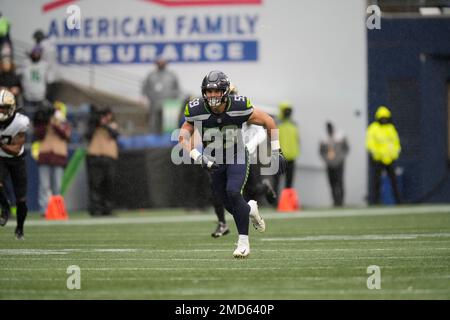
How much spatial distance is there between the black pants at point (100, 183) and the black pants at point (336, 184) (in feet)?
15.3

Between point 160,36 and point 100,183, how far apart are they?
186 inches

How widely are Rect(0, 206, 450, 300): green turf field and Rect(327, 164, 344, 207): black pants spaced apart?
16.3 feet

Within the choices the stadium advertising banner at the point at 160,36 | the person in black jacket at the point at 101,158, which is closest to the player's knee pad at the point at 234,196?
the person in black jacket at the point at 101,158

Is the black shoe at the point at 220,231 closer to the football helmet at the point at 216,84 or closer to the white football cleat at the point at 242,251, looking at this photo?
the white football cleat at the point at 242,251

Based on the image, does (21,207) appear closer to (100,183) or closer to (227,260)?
(227,260)

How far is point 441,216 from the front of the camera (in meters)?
19.5

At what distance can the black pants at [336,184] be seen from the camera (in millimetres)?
24438

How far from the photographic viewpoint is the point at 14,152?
50.1ft

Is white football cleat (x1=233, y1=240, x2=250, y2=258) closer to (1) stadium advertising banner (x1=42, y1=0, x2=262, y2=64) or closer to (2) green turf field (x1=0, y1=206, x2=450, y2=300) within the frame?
(2) green turf field (x1=0, y1=206, x2=450, y2=300)

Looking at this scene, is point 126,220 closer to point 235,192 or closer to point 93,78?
point 93,78

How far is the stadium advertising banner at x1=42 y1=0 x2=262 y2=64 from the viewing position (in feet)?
83.7

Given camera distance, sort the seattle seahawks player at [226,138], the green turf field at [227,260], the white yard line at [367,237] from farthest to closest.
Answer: the white yard line at [367,237], the seattle seahawks player at [226,138], the green turf field at [227,260]

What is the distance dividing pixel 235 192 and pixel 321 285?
9.11 feet

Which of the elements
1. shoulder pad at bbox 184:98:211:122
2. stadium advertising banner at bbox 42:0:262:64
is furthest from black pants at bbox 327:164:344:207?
shoulder pad at bbox 184:98:211:122
